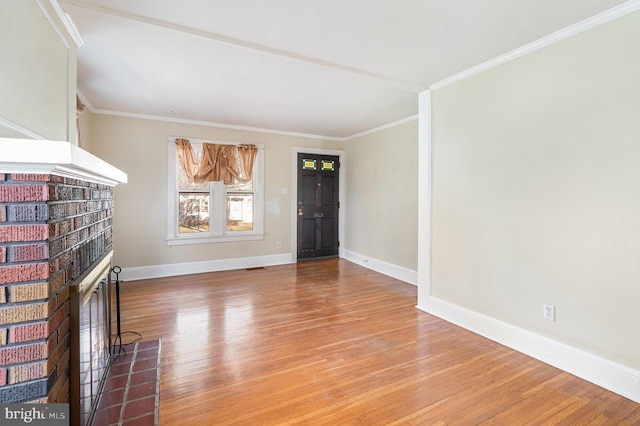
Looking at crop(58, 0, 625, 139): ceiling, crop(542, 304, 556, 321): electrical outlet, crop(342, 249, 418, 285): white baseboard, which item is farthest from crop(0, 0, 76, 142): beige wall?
crop(342, 249, 418, 285): white baseboard

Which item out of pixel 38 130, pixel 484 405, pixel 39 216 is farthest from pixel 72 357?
pixel 484 405

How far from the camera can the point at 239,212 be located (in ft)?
18.1

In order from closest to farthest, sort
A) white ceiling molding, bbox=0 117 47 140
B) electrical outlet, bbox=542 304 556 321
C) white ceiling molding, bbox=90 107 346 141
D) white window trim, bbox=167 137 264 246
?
white ceiling molding, bbox=0 117 47 140 → electrical outlet, bbox=542 304 556 321 → white ceiling molding, bbox=90 107 346 141 → white window trim, bbox=167 137 264 246

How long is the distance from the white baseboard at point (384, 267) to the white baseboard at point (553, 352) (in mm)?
1363

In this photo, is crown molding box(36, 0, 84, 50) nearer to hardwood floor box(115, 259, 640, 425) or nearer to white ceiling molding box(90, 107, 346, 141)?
white ceiling molding box(90, 107, 346, 141)

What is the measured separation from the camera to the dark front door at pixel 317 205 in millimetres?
6105

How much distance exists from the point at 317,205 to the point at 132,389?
460 cm

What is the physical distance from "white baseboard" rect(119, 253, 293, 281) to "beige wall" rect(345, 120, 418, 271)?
5.24 feet

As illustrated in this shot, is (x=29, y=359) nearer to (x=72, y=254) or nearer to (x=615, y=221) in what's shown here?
(x=72, y=254)

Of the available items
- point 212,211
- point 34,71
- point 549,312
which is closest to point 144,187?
point 212,211

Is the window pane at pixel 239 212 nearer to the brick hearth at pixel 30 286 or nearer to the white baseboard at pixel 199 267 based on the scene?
the white baseboard at pixel 199 267

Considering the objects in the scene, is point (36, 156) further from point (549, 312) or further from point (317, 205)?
point (317, 205)

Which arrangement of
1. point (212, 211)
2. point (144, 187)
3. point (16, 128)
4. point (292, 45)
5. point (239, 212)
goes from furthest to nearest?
1. point (239, 212)
2. point (212, 211)
3. point (144, 187)
4. point (292, 45)
5. point (16, 128)

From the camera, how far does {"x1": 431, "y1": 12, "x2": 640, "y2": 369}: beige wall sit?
2.04 metres
